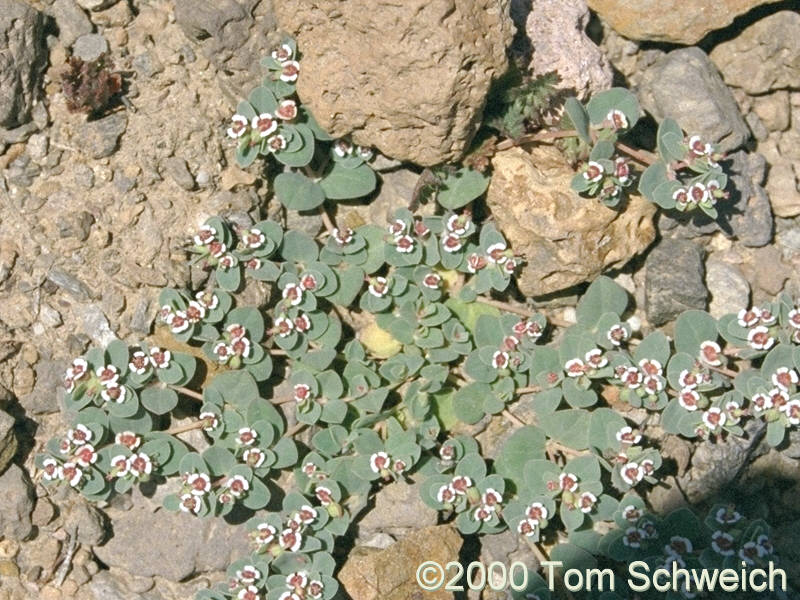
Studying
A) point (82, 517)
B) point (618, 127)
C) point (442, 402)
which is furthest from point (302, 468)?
point (618, 127)

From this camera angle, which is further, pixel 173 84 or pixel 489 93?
pixel 173 84

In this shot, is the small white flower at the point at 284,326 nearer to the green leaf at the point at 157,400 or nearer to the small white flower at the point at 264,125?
the green leaf at the point at 157,400

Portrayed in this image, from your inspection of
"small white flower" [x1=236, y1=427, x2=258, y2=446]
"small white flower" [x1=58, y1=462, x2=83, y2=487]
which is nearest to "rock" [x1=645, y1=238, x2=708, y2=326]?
"small white flower" [x1=236, y1=427, x2=258, y2=446]

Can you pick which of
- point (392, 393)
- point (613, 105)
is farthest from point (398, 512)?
point (613, 105)

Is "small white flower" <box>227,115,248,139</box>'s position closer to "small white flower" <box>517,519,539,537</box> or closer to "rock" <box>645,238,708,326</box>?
"rock" <box>645,238,708,326</box>

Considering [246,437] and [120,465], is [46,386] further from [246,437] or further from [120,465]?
[246,437]

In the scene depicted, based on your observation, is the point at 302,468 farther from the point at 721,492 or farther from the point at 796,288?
the point at 796,288

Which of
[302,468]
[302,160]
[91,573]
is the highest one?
[302,160]
